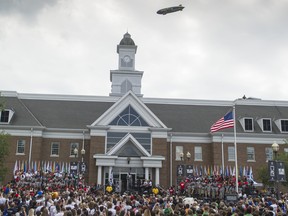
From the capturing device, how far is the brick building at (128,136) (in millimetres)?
42188

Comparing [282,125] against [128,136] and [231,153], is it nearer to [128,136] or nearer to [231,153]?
[231,153]

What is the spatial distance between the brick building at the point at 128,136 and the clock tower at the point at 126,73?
13830 millimetres

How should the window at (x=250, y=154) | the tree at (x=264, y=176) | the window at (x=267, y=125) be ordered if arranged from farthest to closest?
the window at (x=267, y=125), the window at (x=250, y=154), the tree at (x=264, y=176)

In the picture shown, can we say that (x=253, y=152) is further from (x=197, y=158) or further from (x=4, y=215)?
(x=4, y=215)

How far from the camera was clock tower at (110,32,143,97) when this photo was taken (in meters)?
63.6

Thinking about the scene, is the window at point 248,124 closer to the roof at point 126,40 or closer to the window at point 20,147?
the roof at point 126,40

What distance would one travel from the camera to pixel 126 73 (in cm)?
6366

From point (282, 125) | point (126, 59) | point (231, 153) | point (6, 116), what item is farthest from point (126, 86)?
point (282, 125)

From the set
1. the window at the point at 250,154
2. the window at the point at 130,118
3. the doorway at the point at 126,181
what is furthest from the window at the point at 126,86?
the window at the point at 250,154

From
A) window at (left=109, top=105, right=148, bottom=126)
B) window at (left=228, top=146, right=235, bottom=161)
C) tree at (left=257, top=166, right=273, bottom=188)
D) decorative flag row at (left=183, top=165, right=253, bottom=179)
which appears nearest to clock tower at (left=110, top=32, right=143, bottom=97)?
window at (left=109, top=105, right=148, bottom=126)

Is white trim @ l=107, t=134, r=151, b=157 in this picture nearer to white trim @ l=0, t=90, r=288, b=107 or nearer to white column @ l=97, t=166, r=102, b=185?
white column @ l=97, t=166, r=102, b=185

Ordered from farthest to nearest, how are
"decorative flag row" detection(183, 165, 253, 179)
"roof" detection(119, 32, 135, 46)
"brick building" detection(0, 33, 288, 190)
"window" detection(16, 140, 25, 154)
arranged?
"roof" detection(119, 32, 135, 46), "window" detection(16, 140, 25, 154), "decorative flag row" detection(183, 165, 253, 179), "brick building" detection(0, 33, 288, 190)

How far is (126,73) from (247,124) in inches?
988

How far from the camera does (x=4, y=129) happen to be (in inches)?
1705
